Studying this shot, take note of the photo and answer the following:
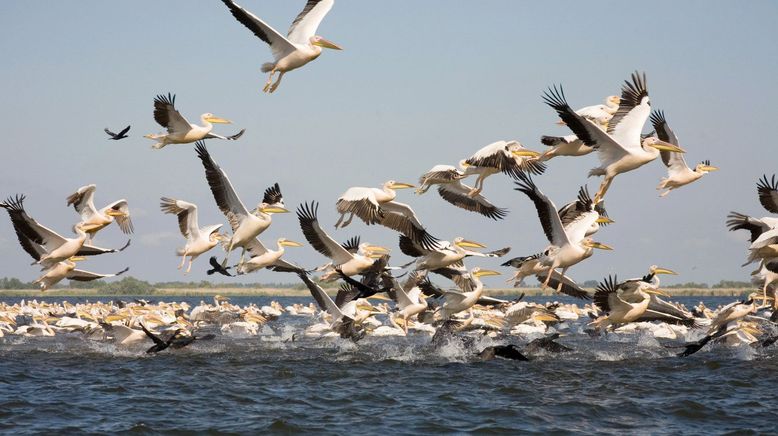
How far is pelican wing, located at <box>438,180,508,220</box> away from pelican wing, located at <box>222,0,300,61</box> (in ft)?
11.5

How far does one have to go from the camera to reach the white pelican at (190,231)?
16.2 m

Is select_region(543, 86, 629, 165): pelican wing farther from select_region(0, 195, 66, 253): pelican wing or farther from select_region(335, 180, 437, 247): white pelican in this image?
select_region(0, 195, 66, 253): pelican wing

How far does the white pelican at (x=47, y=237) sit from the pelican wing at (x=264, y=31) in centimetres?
383

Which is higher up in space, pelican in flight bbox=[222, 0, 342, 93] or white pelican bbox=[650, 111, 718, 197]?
pelican in flight bbox=[222, 0, 342, 93]

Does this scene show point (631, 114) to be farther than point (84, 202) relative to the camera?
No

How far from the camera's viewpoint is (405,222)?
1487cm

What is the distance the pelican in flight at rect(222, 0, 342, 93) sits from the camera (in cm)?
1344

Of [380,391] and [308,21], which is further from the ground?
[308,21]

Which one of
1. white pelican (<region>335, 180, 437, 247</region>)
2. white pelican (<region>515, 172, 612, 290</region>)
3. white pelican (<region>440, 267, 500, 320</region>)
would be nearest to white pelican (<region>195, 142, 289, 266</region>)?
white pelican (<region>335, 180, 437, 247</region>)

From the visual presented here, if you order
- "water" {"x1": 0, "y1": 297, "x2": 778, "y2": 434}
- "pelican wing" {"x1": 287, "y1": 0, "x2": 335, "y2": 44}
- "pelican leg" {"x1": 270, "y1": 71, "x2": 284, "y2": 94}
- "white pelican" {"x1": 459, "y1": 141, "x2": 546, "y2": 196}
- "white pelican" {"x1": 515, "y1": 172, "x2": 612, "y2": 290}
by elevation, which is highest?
"pelican wing" {"x1": 287, "y1": 0, "x2": 335, "y2": 44}

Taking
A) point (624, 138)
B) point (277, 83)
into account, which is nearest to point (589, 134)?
point (624, 138)

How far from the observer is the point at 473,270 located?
16.1 metres

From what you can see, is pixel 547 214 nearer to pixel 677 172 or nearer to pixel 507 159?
pixel 507 159

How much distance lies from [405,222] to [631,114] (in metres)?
4.11
